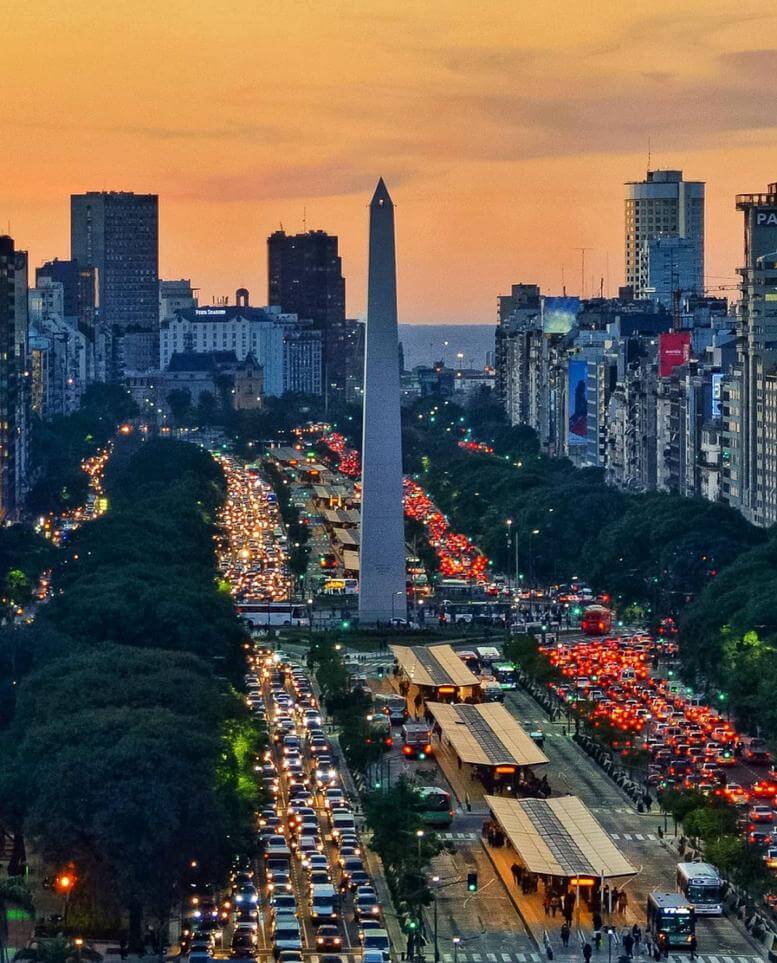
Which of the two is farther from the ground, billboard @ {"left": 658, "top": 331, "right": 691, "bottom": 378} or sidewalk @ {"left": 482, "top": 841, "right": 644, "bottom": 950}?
billboard @ {"left": 658, "top": 331, "right": 691, "bottom": 378}

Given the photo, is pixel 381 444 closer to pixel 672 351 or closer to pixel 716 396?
pixel 716 396

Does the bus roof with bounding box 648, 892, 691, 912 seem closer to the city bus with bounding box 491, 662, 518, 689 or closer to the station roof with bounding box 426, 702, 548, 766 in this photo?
the station roof with bounding box 426, 702, 548, 766

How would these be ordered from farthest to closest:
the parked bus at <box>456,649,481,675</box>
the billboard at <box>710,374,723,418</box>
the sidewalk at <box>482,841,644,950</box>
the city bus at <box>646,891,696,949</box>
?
1. the billboard at <box>710,374,723,418</box>
2. the parked bus at <box>456,649,481,675</box>
3. the sidewalk at <box>482,841,644,950</box>
4. the city bus at <box>646,891,696,949</box>

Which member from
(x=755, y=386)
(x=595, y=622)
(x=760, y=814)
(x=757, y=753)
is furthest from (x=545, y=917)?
(x=755, y=386)

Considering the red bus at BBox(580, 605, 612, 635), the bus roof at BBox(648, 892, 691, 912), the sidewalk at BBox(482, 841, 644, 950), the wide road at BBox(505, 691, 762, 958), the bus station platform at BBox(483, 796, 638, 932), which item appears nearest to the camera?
the bus roof at BBox(648, 892, 691, 912)

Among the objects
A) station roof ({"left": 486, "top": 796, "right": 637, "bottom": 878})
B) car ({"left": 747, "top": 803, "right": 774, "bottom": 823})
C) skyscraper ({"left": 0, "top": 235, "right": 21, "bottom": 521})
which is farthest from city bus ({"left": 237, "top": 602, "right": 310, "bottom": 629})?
station roof ({"left": 486, "top": 796, "right": 637, "bottom": 878})

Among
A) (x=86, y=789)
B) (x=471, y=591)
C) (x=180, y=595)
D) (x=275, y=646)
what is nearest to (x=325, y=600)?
(x=471, y=591)
